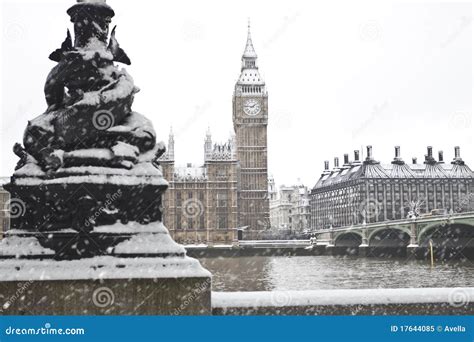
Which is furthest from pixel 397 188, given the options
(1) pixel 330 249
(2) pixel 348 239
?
(1) pixel 330 249

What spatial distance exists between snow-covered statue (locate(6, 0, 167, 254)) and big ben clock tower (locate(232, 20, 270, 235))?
65.8 m

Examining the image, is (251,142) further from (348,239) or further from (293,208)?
(293,208)

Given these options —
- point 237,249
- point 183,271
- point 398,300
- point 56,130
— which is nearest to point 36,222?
point 56,130

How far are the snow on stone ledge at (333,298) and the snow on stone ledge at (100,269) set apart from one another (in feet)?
1.24

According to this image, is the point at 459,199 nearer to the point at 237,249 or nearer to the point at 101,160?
the point at 237,249

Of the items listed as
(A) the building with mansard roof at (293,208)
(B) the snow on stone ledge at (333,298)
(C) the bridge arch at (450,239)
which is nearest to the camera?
(B) the snow on stone ledge at (333,298)

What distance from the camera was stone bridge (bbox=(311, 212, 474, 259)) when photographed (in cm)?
3950

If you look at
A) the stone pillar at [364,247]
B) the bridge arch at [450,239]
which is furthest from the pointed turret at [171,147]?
the bridge arch at [450,239]

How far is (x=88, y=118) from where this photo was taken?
418 centimetres

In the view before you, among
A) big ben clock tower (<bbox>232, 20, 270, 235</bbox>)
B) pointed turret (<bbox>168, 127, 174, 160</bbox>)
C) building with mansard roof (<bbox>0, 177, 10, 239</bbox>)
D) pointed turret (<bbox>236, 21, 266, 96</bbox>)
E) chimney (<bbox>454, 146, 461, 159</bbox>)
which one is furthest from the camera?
chimney (<bbox>454, 146, 461, 159</bbox>)

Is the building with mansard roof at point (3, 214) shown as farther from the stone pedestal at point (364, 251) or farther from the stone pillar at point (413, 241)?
the stone pillar at point (413, 241)

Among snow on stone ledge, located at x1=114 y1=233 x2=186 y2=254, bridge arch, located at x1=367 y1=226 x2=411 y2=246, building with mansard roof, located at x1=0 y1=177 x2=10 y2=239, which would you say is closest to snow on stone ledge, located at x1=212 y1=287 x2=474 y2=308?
snow on stone ledge, located at x1=114 y1=233 x2=186 y2=254

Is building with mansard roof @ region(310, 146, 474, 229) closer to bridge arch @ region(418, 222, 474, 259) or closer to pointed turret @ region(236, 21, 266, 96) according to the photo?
pointed turret @ region(236, 21, 266, 96)

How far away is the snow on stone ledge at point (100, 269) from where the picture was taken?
3781 mm
